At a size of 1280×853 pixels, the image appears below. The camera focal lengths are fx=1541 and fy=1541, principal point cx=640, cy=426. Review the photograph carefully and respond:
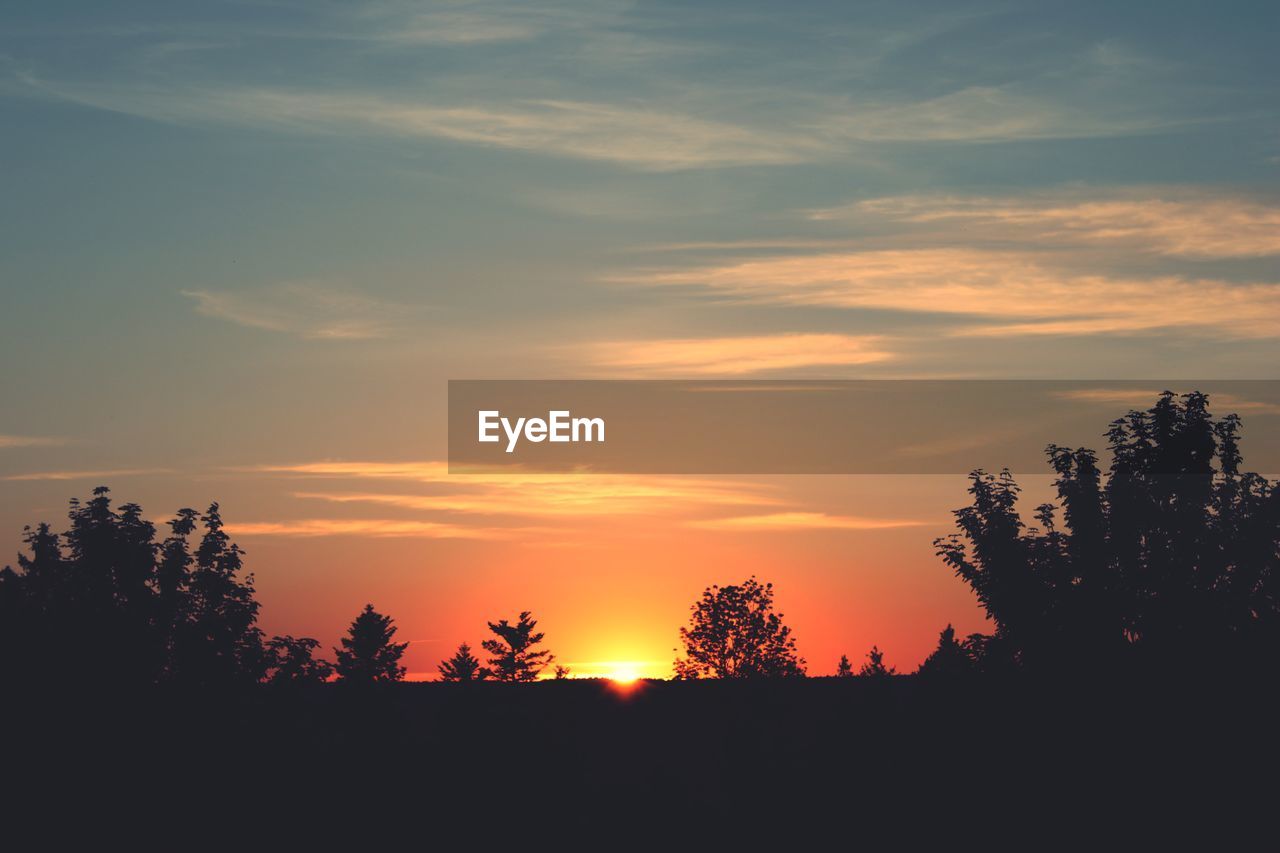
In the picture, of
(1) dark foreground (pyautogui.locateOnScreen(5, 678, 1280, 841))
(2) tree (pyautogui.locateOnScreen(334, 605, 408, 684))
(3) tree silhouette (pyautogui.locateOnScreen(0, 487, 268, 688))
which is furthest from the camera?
(2) tree (pyautogui.locateOnScreen(334, 605, 408, 684))

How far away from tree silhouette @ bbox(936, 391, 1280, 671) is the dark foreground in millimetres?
7917

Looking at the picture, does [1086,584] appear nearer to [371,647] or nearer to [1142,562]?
[1142,562]

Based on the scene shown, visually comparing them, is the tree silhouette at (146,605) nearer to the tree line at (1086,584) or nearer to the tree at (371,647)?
the tree line at (1086,584)

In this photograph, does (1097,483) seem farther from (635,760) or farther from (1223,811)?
(635,760)

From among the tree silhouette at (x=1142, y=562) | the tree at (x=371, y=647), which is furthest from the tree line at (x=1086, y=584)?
the tree at (x=371, y=647)

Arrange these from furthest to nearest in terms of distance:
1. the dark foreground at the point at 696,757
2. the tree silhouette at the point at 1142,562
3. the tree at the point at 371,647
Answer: the tree at the point at 371,647, the tree silhouette at the point at 1142,562, the dark foreground at the point at 696,757

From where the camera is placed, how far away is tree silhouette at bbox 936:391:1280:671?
1991 inches

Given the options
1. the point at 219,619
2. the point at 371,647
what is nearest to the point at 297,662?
the point at 219,619

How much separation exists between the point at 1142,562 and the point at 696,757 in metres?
22.2

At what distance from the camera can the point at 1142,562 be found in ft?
175

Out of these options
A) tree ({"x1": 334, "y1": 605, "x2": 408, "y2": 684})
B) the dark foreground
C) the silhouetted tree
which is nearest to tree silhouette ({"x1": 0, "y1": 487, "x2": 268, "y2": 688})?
the silhouetted tree

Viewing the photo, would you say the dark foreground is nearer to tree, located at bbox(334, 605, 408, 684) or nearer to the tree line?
the tree line

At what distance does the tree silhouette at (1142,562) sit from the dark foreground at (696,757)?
7917 mm

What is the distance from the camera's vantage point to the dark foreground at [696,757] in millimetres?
36219
